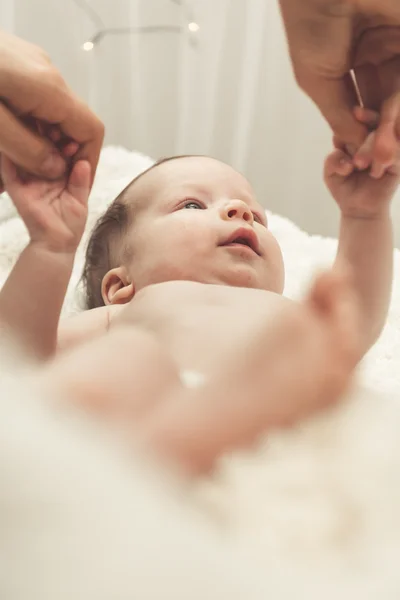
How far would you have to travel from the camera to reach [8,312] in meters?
0.61

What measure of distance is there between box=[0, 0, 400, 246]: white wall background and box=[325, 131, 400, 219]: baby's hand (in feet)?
2.25

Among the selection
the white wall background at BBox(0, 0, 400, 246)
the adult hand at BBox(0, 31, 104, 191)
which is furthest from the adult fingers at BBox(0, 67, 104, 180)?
the white wall background at BBox(0, 0, 400, 246)

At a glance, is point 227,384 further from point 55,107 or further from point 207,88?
point 207,88

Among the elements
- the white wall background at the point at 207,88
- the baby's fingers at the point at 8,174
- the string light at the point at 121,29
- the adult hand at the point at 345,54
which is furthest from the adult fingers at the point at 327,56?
the string light at the point at 121,29

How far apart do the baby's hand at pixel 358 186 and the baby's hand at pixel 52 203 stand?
28 cm

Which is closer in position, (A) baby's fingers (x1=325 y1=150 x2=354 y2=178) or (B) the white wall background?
(A) baby's fingers (x1=325 y1=150 x2=354 y2=178)

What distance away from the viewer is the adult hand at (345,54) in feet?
1.67

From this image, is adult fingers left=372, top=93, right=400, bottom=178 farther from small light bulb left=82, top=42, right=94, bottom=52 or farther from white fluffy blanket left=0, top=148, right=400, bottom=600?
small light bulb left=82, top=42, right=94, bottom=52

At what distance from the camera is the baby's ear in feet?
2.69

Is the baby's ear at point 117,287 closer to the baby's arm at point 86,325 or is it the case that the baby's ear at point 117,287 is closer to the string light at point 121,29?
the baby's arm at point 86,325

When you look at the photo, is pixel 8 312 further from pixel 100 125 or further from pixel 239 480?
pixel 239 480

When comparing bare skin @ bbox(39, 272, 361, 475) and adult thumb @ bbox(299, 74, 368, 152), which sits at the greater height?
adult thumb @ bbox(299, 74, 368, 152)

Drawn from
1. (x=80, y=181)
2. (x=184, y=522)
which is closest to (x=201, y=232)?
(x=80, y=181)

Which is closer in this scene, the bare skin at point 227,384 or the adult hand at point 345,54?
the bare skin at point 227,384
